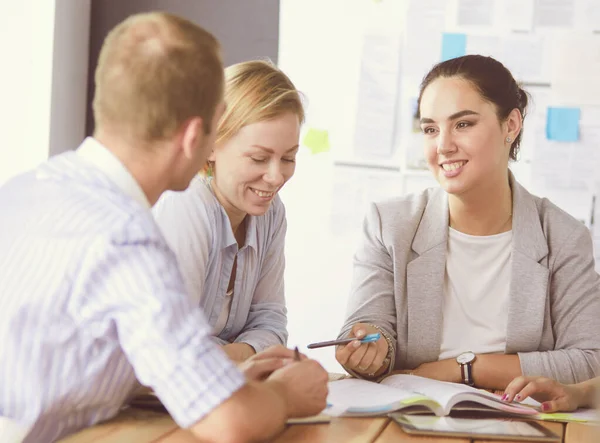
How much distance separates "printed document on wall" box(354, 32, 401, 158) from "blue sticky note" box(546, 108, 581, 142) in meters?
0.58

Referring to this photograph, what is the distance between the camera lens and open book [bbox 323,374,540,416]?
127 centimetres

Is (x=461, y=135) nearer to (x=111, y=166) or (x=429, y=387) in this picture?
(x=429, y=387)

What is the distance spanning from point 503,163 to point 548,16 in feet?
4.15

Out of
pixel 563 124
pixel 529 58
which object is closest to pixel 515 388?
pixel 563 124

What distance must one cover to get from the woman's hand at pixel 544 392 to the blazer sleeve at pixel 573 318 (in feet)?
0.72

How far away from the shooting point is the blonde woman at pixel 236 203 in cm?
155

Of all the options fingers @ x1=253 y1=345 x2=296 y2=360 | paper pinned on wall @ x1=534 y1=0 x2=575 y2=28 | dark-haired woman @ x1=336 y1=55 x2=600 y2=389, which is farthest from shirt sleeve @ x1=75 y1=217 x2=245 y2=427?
paper pinned on wall @ x1=534 y1=0 x2=575 y2=28

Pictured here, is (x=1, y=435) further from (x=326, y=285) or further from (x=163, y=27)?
(x=326, y=285)

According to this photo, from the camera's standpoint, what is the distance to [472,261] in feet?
6.29

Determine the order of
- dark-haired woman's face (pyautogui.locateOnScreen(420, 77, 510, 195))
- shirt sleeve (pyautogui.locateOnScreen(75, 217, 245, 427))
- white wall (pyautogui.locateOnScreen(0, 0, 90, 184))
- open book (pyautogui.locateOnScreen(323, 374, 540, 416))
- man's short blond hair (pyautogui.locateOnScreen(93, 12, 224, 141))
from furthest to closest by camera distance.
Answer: white wall (pyautogui.locateOnScreen(0, 0, 90, 184)) → dark-haired woman's face (pyautogui.locateOnScreen(420, 77, 510, 195)) → open book (pyautogui.locateOnScreen(323, 374, 540, 416)) → man's short blond hair (pyautogui.locateOnScreen(93, 12, 224, 141)) → shirt sleeve (pyautogui.locateOnScreen(75, 217, 245, 427))

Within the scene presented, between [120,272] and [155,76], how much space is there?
262 mm

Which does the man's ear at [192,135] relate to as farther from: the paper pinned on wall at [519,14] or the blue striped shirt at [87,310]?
the paper pinned on wall at [519,14]

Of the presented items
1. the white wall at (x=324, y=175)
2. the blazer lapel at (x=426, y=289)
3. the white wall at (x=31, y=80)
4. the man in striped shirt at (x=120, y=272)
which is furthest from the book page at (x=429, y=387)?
the white wall at (x=31, y=80)

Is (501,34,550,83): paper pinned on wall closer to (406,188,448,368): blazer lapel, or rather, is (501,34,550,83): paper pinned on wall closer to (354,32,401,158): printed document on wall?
(354,32,401,158): printed document on wall
